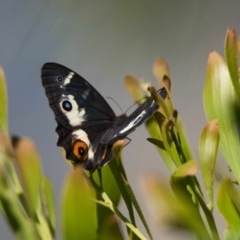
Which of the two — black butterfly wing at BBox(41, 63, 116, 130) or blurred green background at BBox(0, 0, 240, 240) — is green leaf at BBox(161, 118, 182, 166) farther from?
blurred green background at BBox(0, 0, 240, 240)

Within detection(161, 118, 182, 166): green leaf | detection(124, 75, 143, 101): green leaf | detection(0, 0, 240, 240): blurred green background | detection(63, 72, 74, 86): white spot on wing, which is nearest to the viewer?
detection(161, 118, 182, 166): green leaf

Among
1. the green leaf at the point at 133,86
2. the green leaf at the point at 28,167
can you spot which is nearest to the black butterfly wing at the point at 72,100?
the green leaf at the point at 133,86

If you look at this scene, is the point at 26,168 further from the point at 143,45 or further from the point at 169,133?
the point at 143,45

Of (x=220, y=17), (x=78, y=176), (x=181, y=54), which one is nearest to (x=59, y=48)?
(x=181, y=54)

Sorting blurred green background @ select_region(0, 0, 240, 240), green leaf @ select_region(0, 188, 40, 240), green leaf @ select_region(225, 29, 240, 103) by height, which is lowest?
green leaf @ select_region(0, 188, 40, 240)

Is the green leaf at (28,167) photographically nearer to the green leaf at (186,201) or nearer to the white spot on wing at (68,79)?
the green leaf at (186,201)

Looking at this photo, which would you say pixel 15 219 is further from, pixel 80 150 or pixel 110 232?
pixel 80 150

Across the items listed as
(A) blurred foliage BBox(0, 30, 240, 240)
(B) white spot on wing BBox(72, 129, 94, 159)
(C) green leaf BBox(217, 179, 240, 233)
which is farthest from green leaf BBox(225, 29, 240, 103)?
(B) white spot on wing BBox(72, 129, 94, 159)

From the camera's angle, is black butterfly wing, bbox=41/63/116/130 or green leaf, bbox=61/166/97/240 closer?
green leaf, bbox=61/166/97/240
